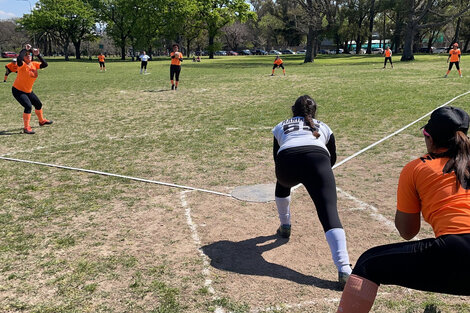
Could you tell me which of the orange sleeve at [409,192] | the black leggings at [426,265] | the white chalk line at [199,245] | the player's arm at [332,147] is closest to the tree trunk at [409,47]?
the white chalk line at [199,245]

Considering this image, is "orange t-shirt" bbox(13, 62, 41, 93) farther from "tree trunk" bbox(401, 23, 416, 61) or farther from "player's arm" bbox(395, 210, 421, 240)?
"tree trunk" bbox(401, 23, 416, 61)

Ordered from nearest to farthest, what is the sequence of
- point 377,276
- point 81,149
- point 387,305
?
point 377,276 < point 387,305 < point 81,149

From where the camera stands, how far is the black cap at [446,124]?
255 cm

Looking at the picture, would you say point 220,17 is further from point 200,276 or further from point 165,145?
point 200,276

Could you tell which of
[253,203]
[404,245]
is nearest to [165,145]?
[253,203]

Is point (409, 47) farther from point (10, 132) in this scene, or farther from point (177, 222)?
point (177, 222)

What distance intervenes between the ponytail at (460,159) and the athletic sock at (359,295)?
862 mm

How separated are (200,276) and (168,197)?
2385mm

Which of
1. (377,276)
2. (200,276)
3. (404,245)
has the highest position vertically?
(404,245)

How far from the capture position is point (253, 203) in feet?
19.6

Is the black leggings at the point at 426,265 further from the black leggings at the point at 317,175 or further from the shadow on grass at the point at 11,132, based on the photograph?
the shadow on grass at the point at 11,132

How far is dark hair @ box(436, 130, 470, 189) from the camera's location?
2.48 meters

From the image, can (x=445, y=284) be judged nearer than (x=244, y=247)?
Yes

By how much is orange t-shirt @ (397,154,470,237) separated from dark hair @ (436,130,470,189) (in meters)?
0.03
